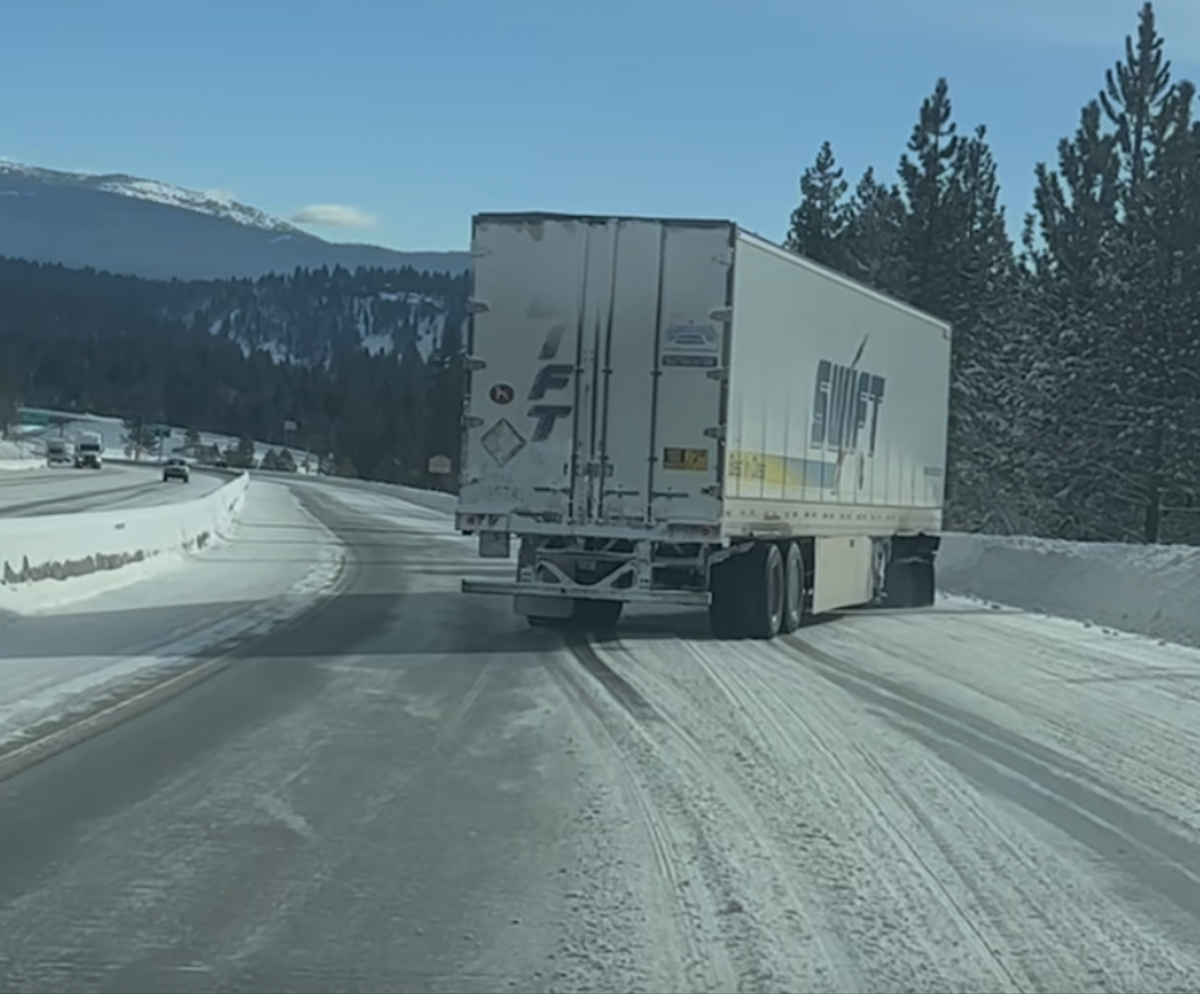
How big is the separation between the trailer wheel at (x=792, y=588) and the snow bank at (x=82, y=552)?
328 inches

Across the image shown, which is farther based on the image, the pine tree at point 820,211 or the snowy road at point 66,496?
the pine tree at point 820,211

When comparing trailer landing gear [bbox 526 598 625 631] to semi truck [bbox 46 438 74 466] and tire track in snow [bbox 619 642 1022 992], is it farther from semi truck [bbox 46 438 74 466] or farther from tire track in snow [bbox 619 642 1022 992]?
semi truck [bbox 46 438 74 466]

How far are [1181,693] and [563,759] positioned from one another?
6.66 m

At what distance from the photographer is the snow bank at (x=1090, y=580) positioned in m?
21.5

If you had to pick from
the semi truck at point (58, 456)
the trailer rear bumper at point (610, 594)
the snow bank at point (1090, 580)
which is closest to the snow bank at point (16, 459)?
the semi truck at point (58, 456)

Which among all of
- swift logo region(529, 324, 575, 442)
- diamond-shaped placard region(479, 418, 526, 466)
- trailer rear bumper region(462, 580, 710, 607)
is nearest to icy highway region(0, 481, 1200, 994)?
trailer rear bumper region(462, 580, 710, 607)

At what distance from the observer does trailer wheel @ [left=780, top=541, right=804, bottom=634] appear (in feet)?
61.6

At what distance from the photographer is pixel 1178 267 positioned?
42.2 m

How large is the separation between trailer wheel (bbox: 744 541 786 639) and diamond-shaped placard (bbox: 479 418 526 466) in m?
2.74

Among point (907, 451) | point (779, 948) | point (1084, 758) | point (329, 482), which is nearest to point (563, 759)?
point (1084, 758)

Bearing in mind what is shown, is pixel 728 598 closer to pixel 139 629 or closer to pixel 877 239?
pixel 139 629

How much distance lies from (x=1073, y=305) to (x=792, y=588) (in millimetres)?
33137

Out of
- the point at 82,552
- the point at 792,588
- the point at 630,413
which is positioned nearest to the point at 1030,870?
the point at 630,413

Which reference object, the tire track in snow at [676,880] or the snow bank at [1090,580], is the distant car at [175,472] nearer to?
the snow bank at [1090,580]
